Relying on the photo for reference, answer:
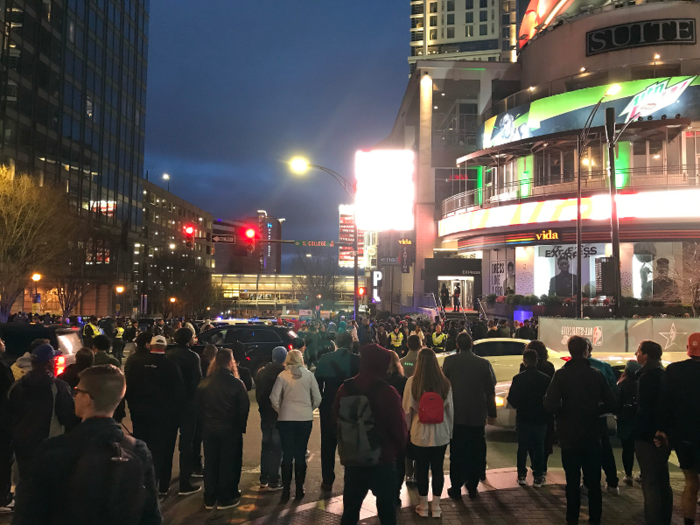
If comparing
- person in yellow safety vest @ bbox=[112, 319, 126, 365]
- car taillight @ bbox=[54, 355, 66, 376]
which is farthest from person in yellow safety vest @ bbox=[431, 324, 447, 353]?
car taillight @ bbox=[54, 355, 66, 376]

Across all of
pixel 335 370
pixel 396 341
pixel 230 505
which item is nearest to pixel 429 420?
pixel 335 370

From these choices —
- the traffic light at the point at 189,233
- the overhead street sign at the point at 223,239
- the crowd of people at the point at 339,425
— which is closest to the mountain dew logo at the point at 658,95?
the overhead street sign at the point at 223,239

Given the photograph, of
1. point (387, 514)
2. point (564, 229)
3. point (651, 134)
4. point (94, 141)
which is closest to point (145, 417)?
point (387, 514)

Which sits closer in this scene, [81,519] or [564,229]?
[81,519]

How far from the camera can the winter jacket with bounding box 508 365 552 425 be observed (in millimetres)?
7078

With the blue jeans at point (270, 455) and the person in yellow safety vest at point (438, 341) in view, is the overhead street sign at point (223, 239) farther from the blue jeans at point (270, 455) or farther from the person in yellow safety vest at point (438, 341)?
the blue jeans at point (270, 455)

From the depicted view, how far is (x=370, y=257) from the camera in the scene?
96562 mm

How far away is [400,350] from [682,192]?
66.1ft

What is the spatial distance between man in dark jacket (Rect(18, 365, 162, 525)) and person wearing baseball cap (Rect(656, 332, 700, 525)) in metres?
4.56

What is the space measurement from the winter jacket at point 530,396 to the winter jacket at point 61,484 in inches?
218

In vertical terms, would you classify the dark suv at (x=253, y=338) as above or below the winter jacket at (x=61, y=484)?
below

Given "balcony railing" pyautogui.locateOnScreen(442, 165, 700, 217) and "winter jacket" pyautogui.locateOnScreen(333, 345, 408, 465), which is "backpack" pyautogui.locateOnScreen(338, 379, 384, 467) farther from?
"balcony railing" pyautogui.locateOnScreen(442, 165, 700, 217)

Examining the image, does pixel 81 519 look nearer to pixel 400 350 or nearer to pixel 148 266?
pixel 400 350

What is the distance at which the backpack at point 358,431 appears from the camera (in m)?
4.47
